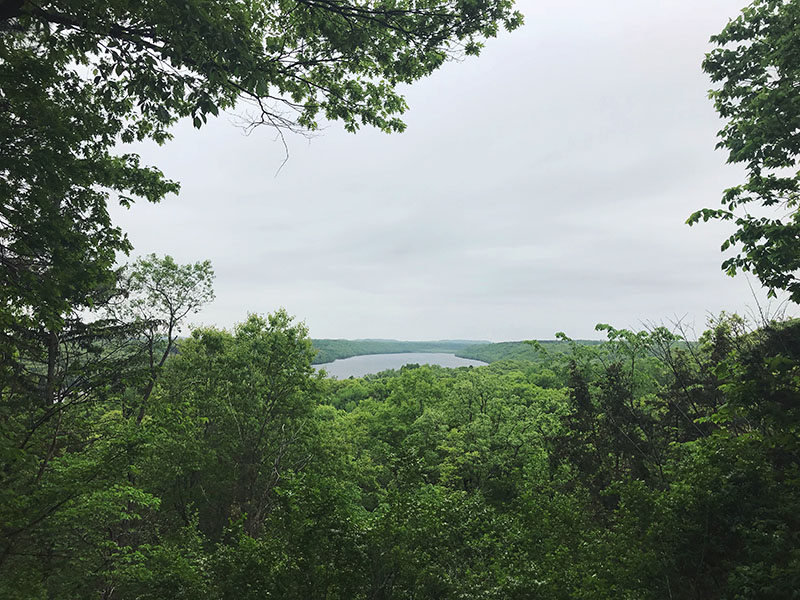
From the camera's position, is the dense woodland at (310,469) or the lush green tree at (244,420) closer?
the dense woodland at (310,469)

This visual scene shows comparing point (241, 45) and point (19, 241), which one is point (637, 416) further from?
point (19, 241)

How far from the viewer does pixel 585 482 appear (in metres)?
15.1

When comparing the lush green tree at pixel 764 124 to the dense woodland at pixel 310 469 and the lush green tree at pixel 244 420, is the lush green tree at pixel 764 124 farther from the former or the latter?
the lush green tree at pixel 244 420

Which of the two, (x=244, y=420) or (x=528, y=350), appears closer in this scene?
(x=244, y=420)

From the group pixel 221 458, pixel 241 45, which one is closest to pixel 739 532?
pixel 241 45

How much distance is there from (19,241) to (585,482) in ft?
59.1

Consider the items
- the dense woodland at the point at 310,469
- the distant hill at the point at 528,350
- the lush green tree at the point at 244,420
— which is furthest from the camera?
the distant hill at the point at 528,350

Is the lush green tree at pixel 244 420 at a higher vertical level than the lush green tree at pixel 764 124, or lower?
lower

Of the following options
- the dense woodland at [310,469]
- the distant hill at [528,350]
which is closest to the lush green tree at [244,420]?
the dense woodland at [310,469]

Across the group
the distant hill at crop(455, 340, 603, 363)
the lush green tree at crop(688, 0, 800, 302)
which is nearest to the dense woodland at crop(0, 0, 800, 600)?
the lush green tree at crop(688, 0, 800, 302)

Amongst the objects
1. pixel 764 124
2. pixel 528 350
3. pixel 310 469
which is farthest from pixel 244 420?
pixel 528 350

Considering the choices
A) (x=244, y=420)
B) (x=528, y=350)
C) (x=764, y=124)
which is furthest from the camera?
(x=528, y=350)

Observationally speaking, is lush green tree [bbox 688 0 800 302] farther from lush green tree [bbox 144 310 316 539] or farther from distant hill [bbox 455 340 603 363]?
lush green tree [bbox 144 310 316 539]

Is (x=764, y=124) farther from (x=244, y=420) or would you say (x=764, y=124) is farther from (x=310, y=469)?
(x=244, y=420)
